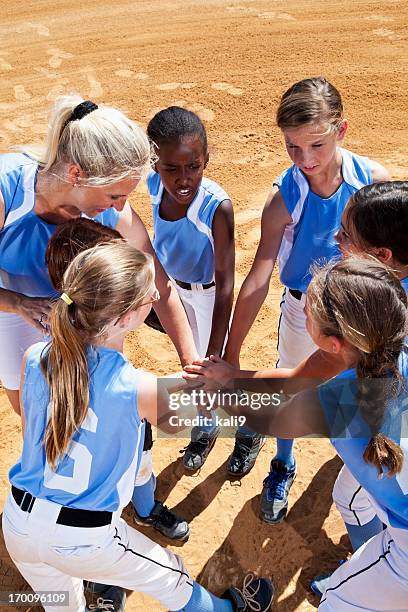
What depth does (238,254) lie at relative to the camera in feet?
18.6

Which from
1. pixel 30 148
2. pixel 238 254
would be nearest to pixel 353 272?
pixel 30 148

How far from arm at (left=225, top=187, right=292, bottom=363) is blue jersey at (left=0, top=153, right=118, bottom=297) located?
2.52ft

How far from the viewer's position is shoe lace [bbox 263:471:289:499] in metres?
3.62

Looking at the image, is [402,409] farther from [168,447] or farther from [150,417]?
[168,447]

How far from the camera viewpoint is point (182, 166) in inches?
128

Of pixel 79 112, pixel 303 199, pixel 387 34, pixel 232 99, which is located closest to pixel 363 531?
pixel 303 199

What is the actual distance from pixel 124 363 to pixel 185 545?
1.70 m

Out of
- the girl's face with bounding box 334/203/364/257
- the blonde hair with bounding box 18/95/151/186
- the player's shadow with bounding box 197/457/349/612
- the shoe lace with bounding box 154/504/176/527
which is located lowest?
the player's shadow with bounding box 197/457/349/612

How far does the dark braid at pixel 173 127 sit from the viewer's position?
322 centimetres

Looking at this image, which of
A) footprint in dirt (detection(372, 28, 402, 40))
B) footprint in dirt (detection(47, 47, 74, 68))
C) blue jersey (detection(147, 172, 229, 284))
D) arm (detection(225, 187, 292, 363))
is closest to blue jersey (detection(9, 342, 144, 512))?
arm (detection(225, 187, 292, 363))

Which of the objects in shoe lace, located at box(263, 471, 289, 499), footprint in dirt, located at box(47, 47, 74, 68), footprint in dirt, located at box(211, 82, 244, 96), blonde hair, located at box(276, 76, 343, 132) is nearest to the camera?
blonde hair, located at box(276, 76, 343, 132)

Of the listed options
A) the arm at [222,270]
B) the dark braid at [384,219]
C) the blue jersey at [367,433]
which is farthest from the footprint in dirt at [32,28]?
the blue jersey at [367,433]

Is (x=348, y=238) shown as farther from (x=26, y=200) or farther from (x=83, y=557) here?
(x=83, y=557)

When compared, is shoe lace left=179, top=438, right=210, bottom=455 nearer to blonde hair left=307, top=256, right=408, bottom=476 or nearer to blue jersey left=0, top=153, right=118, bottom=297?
blue jersey left=0, top=153, right=118, bottom=297
